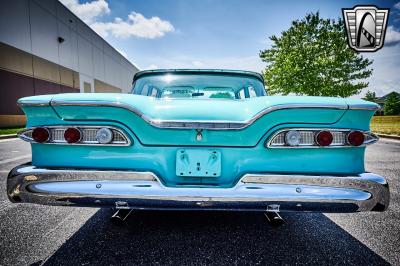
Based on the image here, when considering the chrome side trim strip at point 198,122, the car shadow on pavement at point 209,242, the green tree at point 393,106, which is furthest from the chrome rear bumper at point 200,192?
the green tree at point 393,106

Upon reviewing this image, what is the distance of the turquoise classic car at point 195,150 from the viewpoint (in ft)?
5.15

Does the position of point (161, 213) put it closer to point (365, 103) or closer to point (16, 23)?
point (365, 103)

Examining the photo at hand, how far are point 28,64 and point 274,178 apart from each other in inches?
768

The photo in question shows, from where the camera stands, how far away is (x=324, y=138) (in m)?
1.62

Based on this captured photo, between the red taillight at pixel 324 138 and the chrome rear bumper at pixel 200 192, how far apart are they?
0.22m

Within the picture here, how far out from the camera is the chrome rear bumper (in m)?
1.53

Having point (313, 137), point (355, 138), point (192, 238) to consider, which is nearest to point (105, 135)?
point (192, 238)

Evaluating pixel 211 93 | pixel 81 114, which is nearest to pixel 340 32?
pixel 211 93

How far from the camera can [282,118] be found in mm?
1618

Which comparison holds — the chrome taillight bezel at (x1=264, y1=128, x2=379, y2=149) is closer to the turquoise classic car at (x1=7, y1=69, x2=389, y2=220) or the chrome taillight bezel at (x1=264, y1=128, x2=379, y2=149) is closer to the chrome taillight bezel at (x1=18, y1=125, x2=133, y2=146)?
the turquoise classic car at (x1=7, y1=69, x2=389, y2=220)

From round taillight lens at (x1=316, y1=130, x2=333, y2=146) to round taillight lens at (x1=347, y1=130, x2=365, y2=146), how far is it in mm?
127

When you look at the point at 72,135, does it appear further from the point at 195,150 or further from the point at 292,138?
the point at 292,138

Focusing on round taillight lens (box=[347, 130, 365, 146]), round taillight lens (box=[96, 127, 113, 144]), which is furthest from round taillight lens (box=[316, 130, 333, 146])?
round taillight lens (box=[96, 127, 113, 144])

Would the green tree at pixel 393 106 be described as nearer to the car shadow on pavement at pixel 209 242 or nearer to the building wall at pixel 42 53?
the building wall at pixel 42 53
